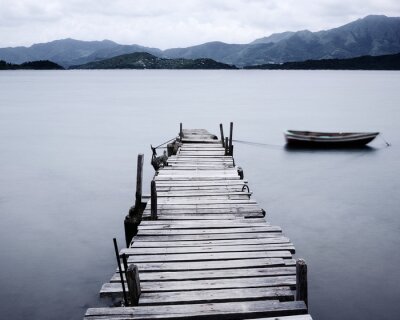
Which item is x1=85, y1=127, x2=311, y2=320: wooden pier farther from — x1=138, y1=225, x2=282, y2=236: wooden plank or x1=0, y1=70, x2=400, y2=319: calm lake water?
x1=0, y1=70, x2=400, y2=319: calm lake water

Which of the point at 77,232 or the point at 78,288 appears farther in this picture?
the point at 77,232

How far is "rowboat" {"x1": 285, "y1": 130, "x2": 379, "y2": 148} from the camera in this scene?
3062 centimetres

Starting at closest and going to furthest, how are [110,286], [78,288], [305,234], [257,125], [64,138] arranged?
[110,286], [78,288], [305,234], [64,138], [257,125]

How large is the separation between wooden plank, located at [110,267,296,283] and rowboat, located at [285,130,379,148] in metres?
24.4

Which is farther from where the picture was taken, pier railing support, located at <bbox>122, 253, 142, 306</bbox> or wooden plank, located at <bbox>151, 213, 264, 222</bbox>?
wooden plank, located at <bbox>151, 213, 264, 222</bbox>

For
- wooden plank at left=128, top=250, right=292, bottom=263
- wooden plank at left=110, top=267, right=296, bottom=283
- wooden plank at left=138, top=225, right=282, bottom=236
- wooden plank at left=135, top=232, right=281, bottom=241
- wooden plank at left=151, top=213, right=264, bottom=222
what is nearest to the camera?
wooden plank at left=110, top=267, right=296, bottom=283

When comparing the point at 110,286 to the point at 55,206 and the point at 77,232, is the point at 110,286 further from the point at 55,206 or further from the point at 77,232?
the point at 55,206

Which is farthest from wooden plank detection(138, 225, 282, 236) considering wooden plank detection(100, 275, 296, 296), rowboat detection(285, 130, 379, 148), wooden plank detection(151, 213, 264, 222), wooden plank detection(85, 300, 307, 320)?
rowboat detection(285, 130, 379, 148)

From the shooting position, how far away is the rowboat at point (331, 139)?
30.6 meters

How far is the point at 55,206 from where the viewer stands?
1838 centimetres

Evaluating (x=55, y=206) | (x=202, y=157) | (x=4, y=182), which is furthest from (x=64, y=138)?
(x=202, y=157)

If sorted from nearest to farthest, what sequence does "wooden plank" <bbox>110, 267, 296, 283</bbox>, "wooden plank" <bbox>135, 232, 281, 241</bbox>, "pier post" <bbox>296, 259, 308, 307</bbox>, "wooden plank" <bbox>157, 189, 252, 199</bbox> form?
"pier post" <bbox>296, 259, 308, 307</bbox>, "wooden plank" <bbox>110, 267, 296, 283</bbox>, "wooden plank" <bbox>135, 232, 281, 241</bbox>, "wooden plank" <bbox>157, 189, 252, 199</bbox>

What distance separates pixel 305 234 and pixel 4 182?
669 inches

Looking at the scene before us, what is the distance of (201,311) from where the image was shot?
6.36m
